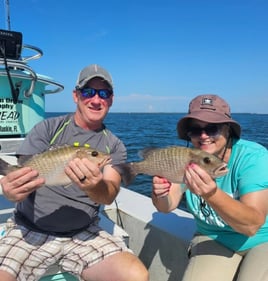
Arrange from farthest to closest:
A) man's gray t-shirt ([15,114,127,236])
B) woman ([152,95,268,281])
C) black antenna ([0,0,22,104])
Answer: black antenna ([0,0,22,104]), man's gray t-shirt ([15,114,127,236]), woman ([152,95,268,281])

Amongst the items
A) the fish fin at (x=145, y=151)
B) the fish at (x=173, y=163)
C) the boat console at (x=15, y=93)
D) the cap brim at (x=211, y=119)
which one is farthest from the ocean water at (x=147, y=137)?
the boat console at (x=15, y=93)

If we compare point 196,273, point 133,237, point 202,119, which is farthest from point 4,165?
point 133,237

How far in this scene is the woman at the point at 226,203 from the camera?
226 cm

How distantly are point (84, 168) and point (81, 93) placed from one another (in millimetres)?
891

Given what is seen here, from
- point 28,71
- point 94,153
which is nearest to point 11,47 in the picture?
point 28,71

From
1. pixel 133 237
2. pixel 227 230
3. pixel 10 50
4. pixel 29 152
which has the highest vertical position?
pixel 10 50

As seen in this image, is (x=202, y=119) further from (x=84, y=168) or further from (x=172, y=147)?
(x=84, y=168)

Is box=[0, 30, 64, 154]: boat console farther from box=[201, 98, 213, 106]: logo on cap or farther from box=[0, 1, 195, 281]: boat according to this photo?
box=[201, 98, 213, 106]: logo on cap

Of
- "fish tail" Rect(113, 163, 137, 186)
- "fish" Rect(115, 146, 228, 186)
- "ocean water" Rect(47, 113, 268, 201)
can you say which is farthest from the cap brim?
"fish tail" Rect(113, 163, 137, 186)

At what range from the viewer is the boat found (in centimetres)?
326

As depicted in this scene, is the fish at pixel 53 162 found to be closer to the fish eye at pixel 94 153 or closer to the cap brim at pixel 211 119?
the fish eye at pixel 94 153

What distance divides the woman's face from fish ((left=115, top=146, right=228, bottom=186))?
0.20 m

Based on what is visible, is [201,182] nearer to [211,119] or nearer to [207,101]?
[211,119]

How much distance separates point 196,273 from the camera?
2580 millimetres
